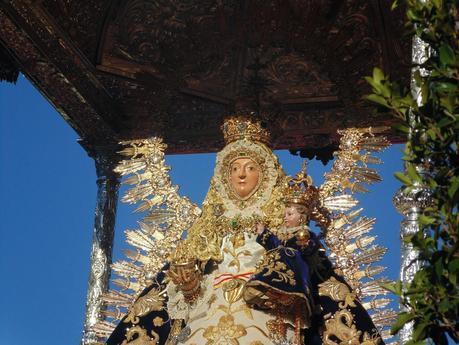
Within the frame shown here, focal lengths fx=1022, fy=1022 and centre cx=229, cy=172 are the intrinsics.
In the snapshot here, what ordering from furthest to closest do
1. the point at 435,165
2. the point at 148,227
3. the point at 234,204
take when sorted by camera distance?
1. the point at 148,227
2. the point at 234,204
3. the point at 435,165

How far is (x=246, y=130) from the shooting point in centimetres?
827

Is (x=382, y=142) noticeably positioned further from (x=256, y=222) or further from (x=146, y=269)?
(x=146, y=269)

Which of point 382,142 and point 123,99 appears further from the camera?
point 123,99

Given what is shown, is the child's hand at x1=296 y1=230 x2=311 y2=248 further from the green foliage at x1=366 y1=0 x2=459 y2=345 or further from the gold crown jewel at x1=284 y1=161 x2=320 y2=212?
the green foliage at x1=366 y1=0 x2=459 y2=345

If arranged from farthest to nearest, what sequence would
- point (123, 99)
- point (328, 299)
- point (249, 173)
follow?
1. point (123, 99)
2. point (249, 173)
3. point (328, 299)

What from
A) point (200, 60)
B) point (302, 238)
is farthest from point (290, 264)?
point (200, 60)

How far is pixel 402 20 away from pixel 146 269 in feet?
9.92

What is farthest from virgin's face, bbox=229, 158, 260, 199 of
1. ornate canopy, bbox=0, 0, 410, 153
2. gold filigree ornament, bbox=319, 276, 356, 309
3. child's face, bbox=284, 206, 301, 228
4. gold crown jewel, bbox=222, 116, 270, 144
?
gold filigree ornament, bbox=319, 276, 356, 309

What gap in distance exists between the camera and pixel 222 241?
25.5ft

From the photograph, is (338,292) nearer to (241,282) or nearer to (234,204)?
(241,282)

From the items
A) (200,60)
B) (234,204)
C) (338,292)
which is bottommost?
(338,292)

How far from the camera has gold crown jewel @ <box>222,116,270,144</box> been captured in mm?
8266

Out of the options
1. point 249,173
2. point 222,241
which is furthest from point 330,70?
point 222,241

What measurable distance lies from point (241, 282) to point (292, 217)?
65cm
